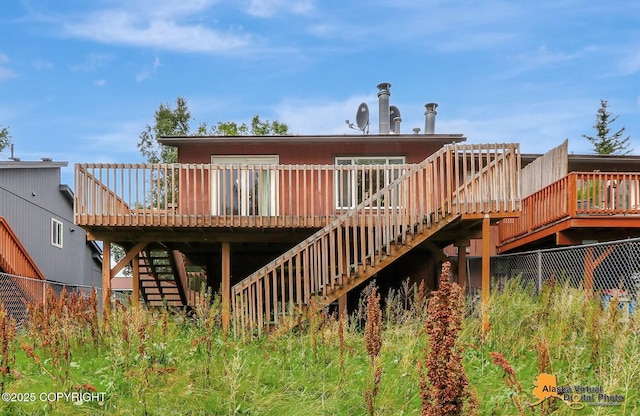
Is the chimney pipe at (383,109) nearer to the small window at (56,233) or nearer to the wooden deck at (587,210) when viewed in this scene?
the wooden deck at (587,210)

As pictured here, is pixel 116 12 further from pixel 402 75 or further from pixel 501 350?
pixel 501 350

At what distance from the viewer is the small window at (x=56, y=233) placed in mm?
22094

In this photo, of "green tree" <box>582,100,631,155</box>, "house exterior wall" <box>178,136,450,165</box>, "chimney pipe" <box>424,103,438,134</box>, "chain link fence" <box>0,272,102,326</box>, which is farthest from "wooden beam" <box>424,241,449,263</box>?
"green tree" <box>582,100,631,155</box>

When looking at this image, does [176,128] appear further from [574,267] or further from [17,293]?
[574,267]

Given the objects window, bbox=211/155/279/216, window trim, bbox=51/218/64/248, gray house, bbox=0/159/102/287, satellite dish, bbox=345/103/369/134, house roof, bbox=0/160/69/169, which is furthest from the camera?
window trim, bbox=51/218/64/248

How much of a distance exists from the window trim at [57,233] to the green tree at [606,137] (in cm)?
3531

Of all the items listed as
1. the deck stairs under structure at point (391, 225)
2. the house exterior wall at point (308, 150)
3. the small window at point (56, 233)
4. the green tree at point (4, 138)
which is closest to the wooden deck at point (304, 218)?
the deck stairs under structure at point (391, 225)

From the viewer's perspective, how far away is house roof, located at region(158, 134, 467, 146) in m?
14.1

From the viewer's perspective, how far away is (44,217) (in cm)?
2120

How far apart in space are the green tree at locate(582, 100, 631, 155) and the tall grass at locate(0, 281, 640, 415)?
36427 millimetres

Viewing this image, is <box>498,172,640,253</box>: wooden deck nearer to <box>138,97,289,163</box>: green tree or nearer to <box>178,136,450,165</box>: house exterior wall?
<box>178,136,450,165</box>: house exterior wall

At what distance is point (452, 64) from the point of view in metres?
21.0

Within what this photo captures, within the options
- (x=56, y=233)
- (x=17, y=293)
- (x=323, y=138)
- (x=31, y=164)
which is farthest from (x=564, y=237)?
(x=56, y=233)

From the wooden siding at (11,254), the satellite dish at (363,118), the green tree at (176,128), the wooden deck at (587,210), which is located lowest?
the wooden siding at (11,254)
